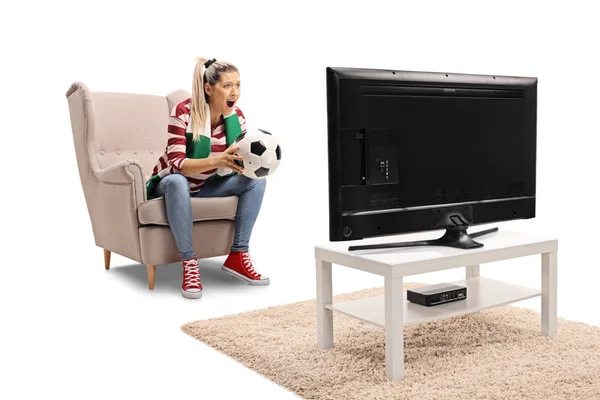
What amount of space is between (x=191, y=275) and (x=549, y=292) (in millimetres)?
1918

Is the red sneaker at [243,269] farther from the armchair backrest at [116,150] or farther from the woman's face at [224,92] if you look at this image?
the woman's face at [224,92]

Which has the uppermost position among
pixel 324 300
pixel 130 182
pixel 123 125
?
pixel 123 125

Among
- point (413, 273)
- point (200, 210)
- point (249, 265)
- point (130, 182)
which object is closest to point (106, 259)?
point (130, 182)

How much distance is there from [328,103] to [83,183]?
103 inches

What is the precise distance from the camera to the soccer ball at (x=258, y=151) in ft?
11.5

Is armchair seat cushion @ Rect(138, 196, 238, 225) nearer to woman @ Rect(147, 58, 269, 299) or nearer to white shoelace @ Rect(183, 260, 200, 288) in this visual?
woman @ Rect(147, 58, 269, 299)

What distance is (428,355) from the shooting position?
2.57 m

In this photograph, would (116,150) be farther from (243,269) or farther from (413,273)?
(413,273)

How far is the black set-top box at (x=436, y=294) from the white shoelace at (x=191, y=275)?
1.45 meters

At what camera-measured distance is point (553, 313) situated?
2.76 m

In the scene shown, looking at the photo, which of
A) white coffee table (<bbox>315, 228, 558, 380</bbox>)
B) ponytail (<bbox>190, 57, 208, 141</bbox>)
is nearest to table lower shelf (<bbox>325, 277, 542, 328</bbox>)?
white coffee table (<bbox>315, 228, 558, 380</bbox>)

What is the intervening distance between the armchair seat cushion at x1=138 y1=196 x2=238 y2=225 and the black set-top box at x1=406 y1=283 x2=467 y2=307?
1.57 metres

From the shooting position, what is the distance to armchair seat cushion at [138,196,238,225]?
12.3ft

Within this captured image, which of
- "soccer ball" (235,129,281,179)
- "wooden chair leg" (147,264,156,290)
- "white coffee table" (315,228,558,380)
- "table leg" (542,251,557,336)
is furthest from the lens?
"wooden chair leg" (147,264,156,290)
